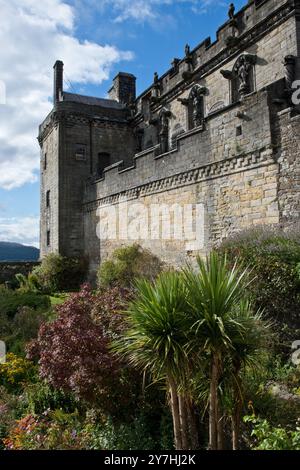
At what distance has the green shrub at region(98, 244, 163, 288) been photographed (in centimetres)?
1662

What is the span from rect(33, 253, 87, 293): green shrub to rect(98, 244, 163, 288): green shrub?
5.00 m

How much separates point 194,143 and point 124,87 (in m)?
17.1

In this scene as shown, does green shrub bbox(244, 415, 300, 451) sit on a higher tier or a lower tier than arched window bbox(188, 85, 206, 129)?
lower

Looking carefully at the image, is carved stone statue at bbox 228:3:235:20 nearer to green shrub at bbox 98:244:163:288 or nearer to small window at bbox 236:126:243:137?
small window at bbox 236:126:243:137

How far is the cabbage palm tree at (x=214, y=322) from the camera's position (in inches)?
191

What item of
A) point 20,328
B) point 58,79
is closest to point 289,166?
point 20,328

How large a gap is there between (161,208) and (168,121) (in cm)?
748

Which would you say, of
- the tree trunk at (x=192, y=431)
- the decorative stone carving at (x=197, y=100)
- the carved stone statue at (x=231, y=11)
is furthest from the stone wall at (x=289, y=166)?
the decorative stone carving at (x=197, y=100)

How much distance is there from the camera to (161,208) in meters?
16.8

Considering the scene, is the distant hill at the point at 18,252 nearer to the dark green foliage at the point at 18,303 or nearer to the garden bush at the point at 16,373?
the dark green foliage at the point at 18,303

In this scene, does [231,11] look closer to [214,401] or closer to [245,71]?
[245,71]

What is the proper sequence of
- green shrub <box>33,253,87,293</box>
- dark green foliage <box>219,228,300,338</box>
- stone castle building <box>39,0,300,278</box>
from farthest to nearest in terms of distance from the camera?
green shrub <box>33,253,87,293</box>
stone castle building <box>39,0,300,278</box>
dark green foliage <box>219,228,300,338</box>

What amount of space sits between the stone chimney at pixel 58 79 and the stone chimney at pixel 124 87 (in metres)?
4.01

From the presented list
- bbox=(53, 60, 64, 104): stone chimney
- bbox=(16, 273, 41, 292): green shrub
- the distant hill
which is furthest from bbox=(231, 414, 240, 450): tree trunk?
the distant hill
